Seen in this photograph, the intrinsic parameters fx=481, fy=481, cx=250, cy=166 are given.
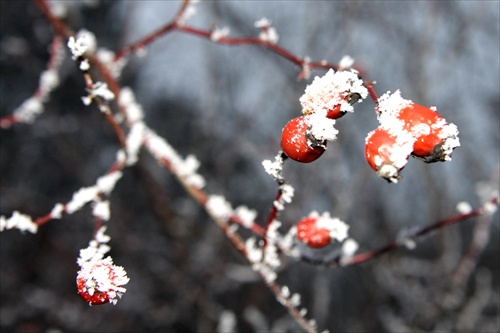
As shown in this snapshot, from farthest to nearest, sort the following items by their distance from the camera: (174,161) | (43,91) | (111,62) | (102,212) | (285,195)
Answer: (43,91) < (111,62) < (174,161) < (102,212) < (285,195)

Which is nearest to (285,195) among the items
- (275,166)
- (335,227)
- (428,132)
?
(275,166)

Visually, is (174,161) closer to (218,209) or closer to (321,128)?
(218,209)

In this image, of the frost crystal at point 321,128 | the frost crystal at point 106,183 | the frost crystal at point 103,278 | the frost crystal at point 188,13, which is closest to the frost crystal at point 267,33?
the frost crystal at point 188,13

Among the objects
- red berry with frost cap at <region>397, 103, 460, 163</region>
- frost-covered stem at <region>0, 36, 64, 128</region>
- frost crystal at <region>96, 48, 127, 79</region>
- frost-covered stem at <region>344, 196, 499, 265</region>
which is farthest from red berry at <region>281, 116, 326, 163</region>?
frost-covered stem at <region>0, 36, 64, 128</region>

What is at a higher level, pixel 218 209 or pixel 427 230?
pixel 218 209

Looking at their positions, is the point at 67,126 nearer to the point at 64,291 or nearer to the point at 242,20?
the point at 242,20

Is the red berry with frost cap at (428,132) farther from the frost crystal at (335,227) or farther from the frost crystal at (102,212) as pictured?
the frost crystal at (102,212)

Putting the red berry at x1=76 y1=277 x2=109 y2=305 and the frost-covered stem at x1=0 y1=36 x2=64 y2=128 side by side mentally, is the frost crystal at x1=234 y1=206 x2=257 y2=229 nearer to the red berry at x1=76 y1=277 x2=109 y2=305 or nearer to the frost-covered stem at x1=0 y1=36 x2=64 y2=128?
the red berry at x1=76 y1=277 x2=109 y2=305
